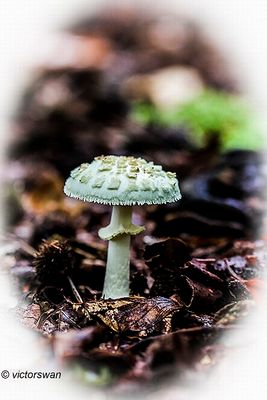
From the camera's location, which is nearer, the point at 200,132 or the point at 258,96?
the point at 200,132

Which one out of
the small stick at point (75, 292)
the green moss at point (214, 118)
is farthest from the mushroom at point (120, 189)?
the green moss at point (214, 118)

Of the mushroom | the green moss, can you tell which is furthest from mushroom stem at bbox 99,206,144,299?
the green moss

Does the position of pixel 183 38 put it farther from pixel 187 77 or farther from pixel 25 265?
pixel 25 265

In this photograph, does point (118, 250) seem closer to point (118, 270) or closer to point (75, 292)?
point (118, 270)

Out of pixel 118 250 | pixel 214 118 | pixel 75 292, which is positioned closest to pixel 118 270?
pixel 118 250

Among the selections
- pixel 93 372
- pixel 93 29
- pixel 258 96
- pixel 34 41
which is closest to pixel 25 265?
pixel 93 372

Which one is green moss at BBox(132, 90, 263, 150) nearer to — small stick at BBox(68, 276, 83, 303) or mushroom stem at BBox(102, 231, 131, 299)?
mushroom stem at BBox(102, 231, 131, 299)
